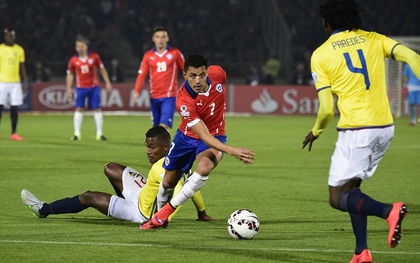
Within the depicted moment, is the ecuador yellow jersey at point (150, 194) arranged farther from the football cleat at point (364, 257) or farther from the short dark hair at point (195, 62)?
the football cleat at point (364, 257)

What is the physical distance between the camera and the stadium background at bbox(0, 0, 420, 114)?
112ft

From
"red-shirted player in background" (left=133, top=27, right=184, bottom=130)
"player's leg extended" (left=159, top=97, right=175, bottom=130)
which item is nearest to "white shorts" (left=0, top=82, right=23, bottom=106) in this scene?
"red-shirted player in background" (left=133, top=27, right=184, bottom=130)

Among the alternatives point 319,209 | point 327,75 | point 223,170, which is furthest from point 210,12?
point 327,75

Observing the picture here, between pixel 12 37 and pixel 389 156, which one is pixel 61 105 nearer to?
pixel 12 37

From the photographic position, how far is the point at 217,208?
988 centimetres

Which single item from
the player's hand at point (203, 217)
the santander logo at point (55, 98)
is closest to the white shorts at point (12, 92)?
the santander logo at point (55, 98)

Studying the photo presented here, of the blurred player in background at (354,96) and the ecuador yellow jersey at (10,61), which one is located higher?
the blurred player in background at (354,96)

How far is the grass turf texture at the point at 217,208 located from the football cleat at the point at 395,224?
894 mm

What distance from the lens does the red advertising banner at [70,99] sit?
30453mm

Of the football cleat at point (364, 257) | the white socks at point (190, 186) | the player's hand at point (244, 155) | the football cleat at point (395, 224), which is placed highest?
the player's hand at point (244, 155)

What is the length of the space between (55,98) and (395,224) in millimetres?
25857

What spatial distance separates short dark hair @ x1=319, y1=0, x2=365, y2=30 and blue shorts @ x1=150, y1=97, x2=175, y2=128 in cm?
950

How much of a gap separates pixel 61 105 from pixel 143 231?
23266 millimetres

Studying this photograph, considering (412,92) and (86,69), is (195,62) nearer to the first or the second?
(86,69)
